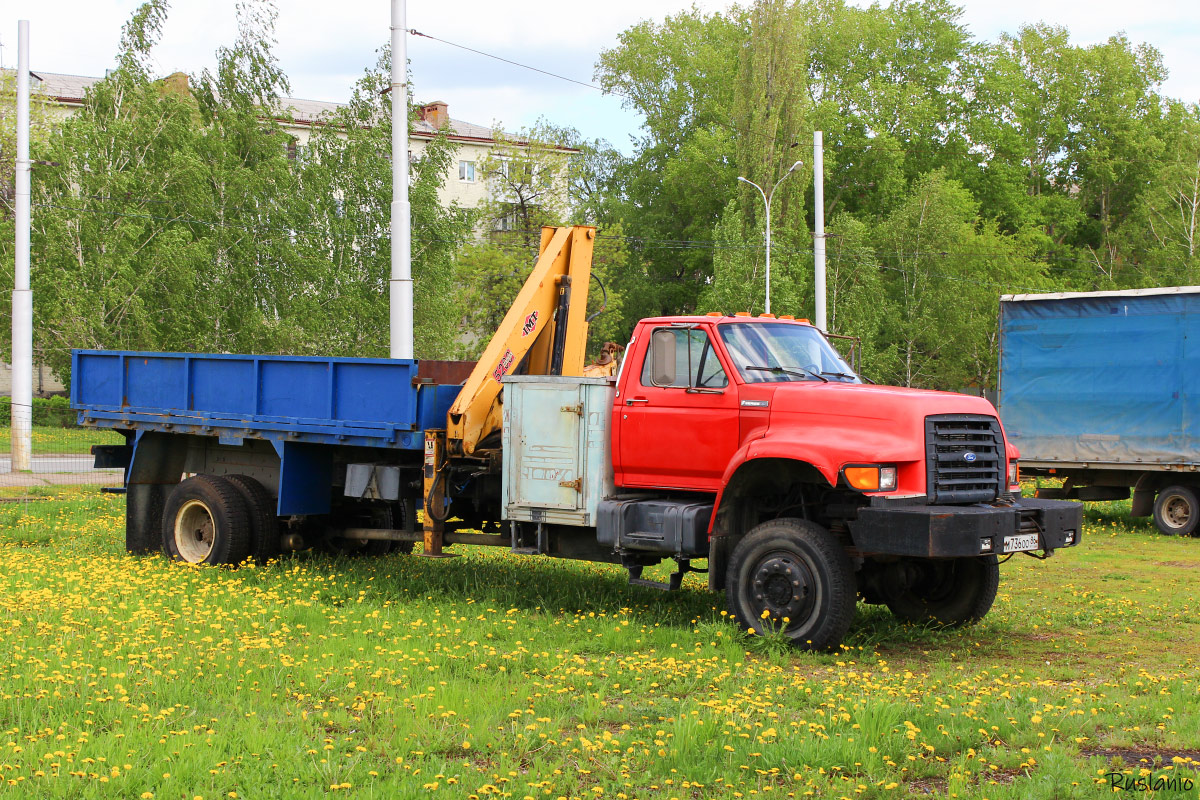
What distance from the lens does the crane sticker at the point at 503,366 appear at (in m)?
10.4

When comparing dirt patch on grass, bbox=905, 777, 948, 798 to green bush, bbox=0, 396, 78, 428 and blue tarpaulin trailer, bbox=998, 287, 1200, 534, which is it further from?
green bush, bbox=0, 396, 78, 428

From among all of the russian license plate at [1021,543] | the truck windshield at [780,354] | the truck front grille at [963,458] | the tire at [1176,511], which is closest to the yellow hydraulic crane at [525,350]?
the truck windshield at [780,354]

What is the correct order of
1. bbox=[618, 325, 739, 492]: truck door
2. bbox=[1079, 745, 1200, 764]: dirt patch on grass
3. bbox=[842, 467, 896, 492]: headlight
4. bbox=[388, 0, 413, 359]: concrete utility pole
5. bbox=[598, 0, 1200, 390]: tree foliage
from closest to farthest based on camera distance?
bbox=[1079, 745, 1200, 764]: dirt patch on grass < bbox=[842, 467, 896, 492]: headlight < bbox=[618, 325, 739, 492]: truck door < bbox=[388, 0, 413, 359]: concrete utility pole < bbox=[598, 0, 1200, 390]: tree foliage

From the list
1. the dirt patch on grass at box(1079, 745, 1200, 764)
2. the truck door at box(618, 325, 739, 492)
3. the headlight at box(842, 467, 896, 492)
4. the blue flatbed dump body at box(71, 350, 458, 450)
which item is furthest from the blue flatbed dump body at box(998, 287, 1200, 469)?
the dirt patch on grass at box(1079, 745, 1200, 764)

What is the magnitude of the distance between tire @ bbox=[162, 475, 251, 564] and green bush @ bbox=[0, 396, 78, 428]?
72.8 feet

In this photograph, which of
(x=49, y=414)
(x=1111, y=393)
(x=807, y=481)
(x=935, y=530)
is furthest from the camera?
(x=49, y=414)

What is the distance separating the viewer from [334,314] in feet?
112

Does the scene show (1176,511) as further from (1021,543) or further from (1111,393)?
(1021,543)

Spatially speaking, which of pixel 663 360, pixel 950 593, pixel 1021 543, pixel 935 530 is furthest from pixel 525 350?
pixel 1021 543

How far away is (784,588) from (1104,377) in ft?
34.1

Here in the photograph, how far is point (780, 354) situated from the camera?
9.25m

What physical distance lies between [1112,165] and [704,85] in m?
19.9

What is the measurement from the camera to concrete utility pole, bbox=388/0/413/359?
1628 cm

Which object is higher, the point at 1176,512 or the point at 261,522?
the point at 261,522
